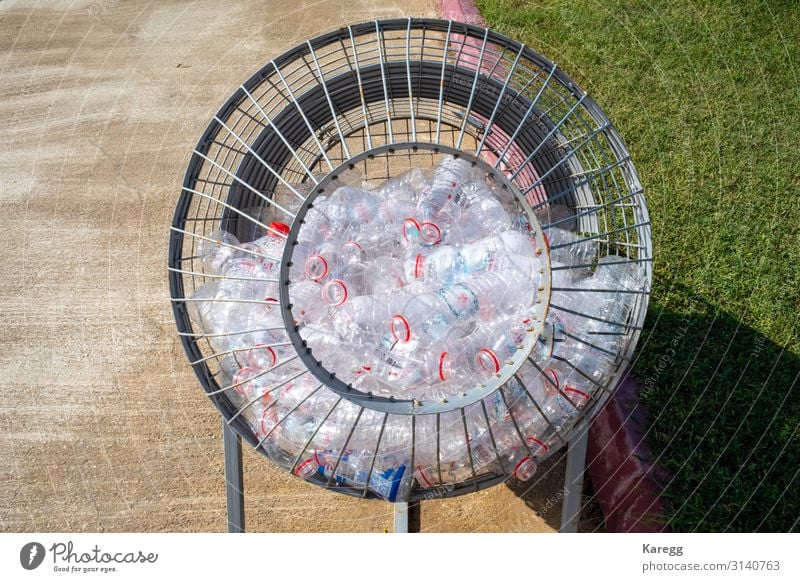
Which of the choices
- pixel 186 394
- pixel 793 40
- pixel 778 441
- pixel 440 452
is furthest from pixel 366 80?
pixel 793 40

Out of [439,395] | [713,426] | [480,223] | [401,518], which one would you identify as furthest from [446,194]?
[713,426]

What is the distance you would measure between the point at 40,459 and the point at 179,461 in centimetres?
77

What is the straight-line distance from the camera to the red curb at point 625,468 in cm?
→ 307

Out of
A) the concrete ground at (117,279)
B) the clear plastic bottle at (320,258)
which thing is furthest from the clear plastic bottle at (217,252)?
the concrete ground at (117,279)

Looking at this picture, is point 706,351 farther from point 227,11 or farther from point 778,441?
point 227,11

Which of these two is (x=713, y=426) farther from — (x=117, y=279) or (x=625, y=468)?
(x=117, y=279)

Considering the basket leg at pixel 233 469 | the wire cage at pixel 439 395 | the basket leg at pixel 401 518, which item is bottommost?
the basket leg at pixel 401 518

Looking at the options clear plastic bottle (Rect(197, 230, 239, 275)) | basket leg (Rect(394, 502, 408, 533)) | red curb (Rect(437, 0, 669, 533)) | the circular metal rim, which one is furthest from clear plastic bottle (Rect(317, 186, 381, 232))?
red curb (Rect(437, 0, 669, 533))

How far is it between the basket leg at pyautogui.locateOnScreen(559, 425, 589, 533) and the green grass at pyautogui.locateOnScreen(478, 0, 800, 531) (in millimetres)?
393

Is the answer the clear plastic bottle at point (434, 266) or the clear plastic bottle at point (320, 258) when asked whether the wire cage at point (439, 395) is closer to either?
the clear plastic bottle at point (320, 258)

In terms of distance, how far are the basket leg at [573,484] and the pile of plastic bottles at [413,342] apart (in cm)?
62

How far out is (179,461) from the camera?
11.8 feet

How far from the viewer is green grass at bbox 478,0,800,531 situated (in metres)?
3.13

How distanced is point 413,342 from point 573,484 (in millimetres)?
1305
